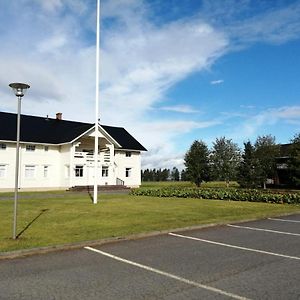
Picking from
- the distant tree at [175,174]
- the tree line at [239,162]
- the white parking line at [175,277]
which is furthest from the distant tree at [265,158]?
the distant tree at [175,174]

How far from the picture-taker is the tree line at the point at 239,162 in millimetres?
43719

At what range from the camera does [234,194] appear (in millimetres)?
25234

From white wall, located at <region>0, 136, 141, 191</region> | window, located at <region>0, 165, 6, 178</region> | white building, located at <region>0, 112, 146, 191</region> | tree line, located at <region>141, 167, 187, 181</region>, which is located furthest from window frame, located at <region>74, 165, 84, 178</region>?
tree line, located at <region>141, 167, 187, 181</region>

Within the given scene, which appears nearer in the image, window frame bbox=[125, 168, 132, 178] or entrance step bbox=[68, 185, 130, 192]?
entrance step bbox=[68, 185, 130, 192]

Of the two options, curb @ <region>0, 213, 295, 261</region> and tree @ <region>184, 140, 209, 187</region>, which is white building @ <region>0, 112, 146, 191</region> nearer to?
tree @ <region>184, 140, 209, 187</region>

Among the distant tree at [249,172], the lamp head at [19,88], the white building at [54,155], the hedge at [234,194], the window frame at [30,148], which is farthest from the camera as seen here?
the distant tree at [249,172]

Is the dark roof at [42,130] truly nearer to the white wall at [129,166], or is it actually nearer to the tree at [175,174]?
the white wall at [129,166]

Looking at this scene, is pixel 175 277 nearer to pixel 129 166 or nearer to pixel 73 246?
pixel 73 246

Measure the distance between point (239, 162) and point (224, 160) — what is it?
3105 mm

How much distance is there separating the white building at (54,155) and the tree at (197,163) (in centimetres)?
962

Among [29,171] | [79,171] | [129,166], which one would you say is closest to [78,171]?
[79,171]

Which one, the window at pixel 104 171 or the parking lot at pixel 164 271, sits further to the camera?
the window at pixel 104 171

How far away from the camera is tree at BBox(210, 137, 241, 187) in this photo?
169 feet

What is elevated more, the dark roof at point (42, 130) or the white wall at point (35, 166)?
the dark roof at point (42, 130)
